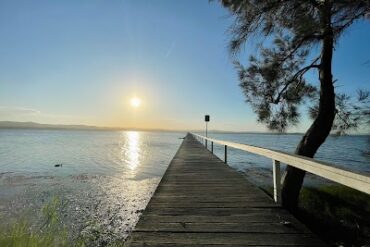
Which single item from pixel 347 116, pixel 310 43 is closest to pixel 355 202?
pixel 347 116

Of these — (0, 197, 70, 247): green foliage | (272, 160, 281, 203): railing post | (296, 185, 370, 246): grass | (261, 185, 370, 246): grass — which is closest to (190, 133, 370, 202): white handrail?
(272, 160, 281, 203): railing post

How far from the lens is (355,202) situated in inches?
373

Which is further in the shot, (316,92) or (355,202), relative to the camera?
(355,202)

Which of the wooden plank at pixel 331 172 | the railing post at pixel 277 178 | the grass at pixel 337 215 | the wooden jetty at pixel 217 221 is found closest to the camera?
the wooden plank at pixel 331 172

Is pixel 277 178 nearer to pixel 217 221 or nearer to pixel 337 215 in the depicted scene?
pixel 217 221

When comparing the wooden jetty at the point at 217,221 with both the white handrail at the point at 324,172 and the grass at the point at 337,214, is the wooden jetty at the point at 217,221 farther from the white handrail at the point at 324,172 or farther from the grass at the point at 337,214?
the grass at the point at 337,214

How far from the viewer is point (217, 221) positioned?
3543 millimetres

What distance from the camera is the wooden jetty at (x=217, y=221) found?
9.64ft

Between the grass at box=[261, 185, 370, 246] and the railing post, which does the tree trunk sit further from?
the railing post

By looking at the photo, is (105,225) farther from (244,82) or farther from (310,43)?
(310,43)

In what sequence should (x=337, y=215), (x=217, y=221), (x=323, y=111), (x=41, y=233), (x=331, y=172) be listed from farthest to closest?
1. (x=337, y=215)
2. (x=323, y=111)
3. (x=41, y=233)
4. (x=217, y=221)
5. (x=331, y=172)

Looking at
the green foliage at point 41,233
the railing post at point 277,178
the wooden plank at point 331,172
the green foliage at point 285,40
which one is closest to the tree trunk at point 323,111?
the green foliage at point 285,40

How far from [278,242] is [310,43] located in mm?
4727

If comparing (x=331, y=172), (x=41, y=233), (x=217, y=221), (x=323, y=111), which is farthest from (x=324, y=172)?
(x=323, y=111)
